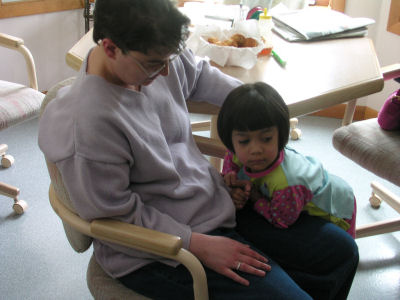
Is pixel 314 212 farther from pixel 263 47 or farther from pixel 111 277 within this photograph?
pixel 263 47

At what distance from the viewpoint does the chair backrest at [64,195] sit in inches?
36.9

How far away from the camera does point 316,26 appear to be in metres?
1.79

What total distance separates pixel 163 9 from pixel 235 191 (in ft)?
1.64

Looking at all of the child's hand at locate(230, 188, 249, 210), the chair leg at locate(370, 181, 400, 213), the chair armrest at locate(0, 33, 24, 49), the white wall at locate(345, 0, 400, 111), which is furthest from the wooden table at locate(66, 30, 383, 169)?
the white wall at locate(345, 0, 400, 111)

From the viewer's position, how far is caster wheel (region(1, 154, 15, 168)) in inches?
93.6

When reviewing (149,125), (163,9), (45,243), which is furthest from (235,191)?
(45,243)

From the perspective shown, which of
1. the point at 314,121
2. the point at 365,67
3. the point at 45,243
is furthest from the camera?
the point at 314,121

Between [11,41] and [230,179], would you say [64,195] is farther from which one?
[11,41]

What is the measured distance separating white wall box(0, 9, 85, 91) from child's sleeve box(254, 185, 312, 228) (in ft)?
7.02

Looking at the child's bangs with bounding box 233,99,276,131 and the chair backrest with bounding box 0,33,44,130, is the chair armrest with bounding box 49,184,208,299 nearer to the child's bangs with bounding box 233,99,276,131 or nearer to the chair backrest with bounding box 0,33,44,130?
the child's bangs with bounding box 233,99,276,131

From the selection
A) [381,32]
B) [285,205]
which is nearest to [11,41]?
[285,205]

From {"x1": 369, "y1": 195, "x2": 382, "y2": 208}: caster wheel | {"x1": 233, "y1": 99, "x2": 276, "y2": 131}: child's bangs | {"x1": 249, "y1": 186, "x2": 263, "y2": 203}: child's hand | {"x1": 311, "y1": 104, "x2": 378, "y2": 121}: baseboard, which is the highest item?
{"x1": 233, "y1": 99, "x2": 276, "y2": 131}: child's bangs

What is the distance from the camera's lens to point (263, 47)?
1499mm

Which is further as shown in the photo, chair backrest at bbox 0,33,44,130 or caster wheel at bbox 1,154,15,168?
caster wheel at bbox 1,154,15,168
